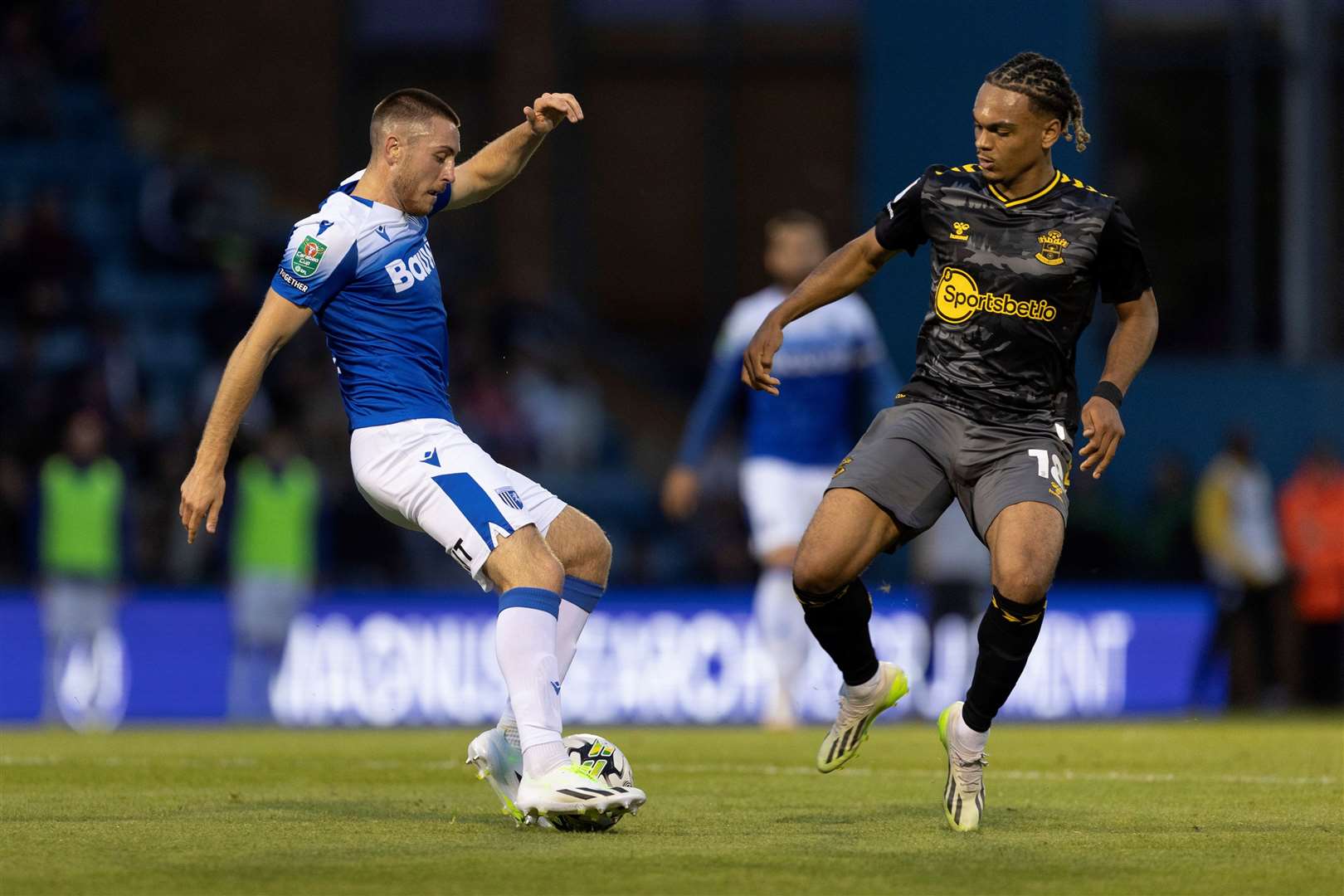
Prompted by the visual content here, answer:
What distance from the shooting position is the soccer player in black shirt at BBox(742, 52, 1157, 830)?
707cm

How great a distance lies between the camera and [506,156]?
7488 mm

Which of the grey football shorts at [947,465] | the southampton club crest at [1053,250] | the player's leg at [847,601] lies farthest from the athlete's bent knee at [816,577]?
the southampton club crest at [1053,250]

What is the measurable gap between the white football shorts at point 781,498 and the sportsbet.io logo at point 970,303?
493 cm

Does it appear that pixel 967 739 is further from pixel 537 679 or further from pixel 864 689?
pixel 537 679

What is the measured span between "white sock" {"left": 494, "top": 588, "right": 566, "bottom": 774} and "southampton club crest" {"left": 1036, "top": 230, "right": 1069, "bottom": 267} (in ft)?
6.41

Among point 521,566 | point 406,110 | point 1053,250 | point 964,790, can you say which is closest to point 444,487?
point 521,566

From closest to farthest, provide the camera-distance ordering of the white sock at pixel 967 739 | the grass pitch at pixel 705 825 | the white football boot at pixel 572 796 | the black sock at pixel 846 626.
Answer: the grass pitch at pixel 705 825 → the white football boot at pixel 572 796 → the white sock at pixel 967 739 → the black sock at pixel 846 626

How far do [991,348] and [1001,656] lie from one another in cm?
103

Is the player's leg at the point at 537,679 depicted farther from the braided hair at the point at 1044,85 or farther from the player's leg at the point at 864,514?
the braided hair at the point at 1044,85

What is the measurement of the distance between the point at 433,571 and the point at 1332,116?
35.5 feet

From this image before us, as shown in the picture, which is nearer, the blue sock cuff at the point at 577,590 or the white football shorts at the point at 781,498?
the blue sock cuff at the point at 577,590

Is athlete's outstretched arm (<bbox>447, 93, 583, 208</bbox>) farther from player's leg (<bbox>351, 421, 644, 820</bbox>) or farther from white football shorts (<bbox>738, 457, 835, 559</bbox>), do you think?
white football shorts (<bbox>738, 457, 835, 559</bbox>)

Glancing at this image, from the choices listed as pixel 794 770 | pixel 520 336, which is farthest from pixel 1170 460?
pixel 794 770

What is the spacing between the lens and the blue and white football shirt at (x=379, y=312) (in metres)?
6.77
